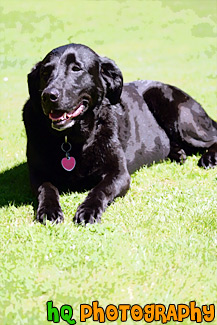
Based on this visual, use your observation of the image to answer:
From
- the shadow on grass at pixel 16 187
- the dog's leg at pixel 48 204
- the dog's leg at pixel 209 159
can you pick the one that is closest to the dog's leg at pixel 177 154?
the dog's leg at pixel 209 159

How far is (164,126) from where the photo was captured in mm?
5859

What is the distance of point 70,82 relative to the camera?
423cm

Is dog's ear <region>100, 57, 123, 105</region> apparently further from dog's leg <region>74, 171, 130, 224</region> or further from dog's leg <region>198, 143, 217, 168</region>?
dog's leg <region>198, 143, 217, 168</region>

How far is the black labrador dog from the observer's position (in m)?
4.16

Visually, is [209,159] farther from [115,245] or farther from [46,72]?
[115,245]

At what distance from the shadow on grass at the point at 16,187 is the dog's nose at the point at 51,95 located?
102 centimetres

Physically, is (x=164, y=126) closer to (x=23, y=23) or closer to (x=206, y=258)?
(x=206, y=258)

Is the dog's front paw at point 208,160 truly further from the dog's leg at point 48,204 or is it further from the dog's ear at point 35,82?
the dog's ear at point 35,82

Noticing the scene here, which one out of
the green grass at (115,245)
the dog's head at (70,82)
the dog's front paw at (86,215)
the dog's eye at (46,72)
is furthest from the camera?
the dog's eye at (46,72)

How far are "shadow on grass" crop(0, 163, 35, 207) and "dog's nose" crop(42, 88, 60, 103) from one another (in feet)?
3.33

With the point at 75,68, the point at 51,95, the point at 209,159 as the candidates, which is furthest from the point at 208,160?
the point at 51,95

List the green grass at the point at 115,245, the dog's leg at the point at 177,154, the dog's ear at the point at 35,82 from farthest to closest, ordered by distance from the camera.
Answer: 1. the dog's leg at the point at 177,154
2. the dog's ear at the point at 35,82
3. the green grass at the point at 115,245

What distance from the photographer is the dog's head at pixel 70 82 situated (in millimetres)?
4125

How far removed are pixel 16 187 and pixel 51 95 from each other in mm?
1360
